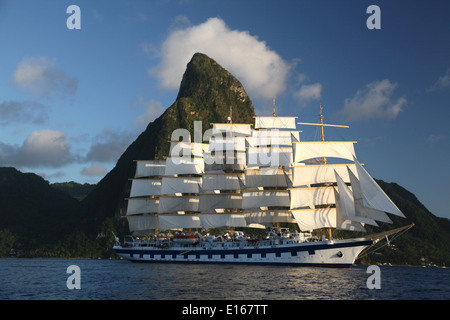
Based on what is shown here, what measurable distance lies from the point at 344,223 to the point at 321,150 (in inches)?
570

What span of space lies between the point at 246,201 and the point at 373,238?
82.0 feet

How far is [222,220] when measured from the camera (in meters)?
88.7

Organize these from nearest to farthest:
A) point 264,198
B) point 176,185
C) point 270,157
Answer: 1. point 264,198
2. point 270,157
3. point 176,185

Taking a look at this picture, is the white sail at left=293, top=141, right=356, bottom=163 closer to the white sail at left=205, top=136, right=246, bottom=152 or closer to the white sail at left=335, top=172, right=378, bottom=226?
the white sail at left=335, top=172, right=378, bottom=226

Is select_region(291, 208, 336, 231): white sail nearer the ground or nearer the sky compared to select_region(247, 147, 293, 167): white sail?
nearer the ground

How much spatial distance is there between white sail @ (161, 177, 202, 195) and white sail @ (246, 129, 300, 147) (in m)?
16.6

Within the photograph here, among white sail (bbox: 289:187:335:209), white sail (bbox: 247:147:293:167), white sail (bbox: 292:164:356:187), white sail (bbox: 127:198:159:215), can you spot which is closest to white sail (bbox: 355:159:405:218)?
white sail (bbox: 289:187:335:209)

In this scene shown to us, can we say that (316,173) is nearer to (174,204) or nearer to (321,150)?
(321,150)

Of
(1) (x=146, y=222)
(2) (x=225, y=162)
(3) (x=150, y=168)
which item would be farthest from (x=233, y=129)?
(1) (x=146, y=222)

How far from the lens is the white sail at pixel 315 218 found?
2832 inches

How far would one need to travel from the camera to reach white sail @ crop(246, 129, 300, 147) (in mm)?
90750
